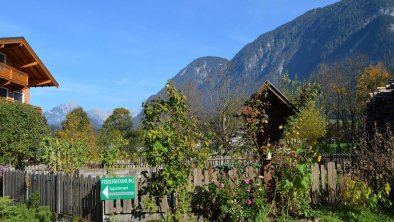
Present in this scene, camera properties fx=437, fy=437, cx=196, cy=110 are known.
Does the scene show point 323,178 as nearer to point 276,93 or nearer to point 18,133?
point 276,93

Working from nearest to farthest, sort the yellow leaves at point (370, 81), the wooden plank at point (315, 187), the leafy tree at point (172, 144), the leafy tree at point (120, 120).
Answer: the leafy tree at point (172, 144)
the wooden plank at point (315, 187)
the yellow leaves at point (370, 81)
the leafy tree at point (120, 120)

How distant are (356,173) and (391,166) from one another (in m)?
0.88

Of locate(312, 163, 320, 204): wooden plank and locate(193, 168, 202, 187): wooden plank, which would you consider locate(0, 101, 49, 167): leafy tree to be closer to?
locate(193, 168, 202, 187): wooden plank

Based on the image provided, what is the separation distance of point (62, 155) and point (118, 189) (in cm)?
796

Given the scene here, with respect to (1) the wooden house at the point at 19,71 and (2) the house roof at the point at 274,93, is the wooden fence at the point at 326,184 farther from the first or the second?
(1) the wooden house at the point at 19,71

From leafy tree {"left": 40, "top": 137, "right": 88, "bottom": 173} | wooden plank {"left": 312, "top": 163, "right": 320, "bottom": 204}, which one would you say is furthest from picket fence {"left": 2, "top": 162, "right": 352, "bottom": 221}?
leafy tree {"left": 40, "top": 137, "right": 88, "bottom": 173}

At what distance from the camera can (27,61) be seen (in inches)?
1361

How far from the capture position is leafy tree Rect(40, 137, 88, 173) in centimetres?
1702

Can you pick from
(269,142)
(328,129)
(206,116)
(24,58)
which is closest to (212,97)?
(206,116)

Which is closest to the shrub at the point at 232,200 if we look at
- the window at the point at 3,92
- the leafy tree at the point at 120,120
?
the window at the point at 3,92

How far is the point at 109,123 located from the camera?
234 ft

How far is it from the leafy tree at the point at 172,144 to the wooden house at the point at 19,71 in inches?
895

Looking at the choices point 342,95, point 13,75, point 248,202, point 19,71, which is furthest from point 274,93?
point 342,95

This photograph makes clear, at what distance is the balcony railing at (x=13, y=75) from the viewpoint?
3038cm
